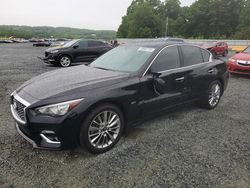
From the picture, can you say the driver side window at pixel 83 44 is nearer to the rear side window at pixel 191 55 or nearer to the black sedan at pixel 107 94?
the black sedan at pixel 107 94

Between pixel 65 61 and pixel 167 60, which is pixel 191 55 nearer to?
pixel 167 60

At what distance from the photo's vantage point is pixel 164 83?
14.3ft

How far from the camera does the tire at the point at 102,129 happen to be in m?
3.49

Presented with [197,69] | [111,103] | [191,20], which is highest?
[191,20]

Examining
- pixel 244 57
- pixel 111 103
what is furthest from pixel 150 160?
pixel 244 57

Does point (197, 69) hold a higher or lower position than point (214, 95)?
higher

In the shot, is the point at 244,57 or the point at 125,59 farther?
the point at 244,57

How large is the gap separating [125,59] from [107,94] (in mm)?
1221

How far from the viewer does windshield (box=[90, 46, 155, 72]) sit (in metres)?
4.34

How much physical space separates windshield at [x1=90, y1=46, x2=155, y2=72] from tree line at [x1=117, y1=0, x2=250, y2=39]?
6410 cm

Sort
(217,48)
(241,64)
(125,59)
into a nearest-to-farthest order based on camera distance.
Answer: (125,59), (241,64), (217,48)

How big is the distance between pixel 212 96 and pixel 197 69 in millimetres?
972

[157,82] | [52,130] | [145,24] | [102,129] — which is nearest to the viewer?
[52,130]

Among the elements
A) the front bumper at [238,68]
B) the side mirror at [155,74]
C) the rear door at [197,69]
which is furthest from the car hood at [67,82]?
the front bumper at [238,68]
